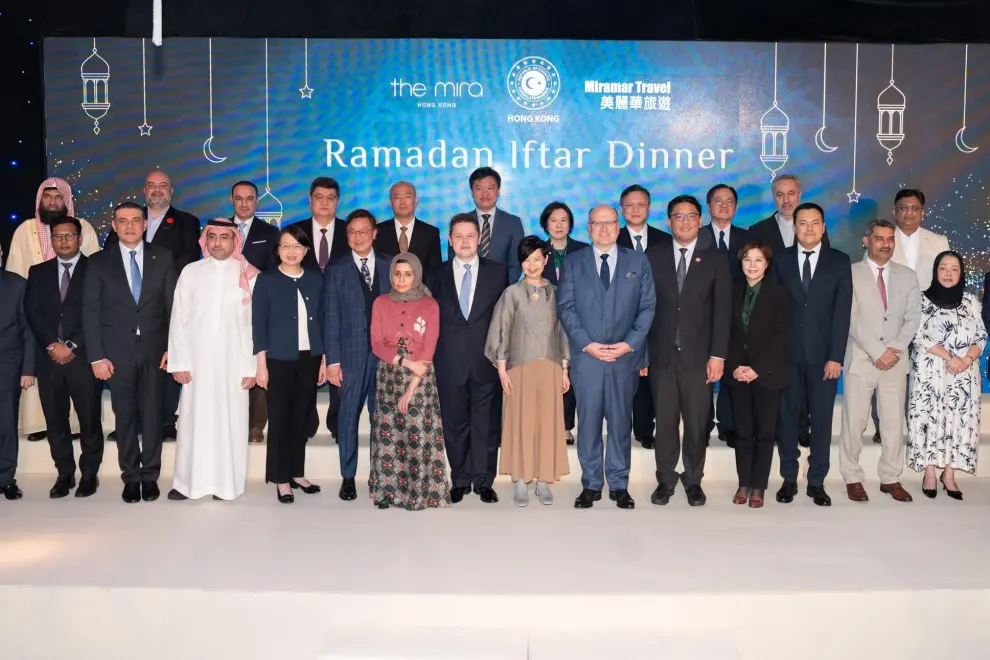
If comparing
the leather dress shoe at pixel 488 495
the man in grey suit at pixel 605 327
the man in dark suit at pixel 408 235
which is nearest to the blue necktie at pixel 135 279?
the man in dark suit at pixel 408 235

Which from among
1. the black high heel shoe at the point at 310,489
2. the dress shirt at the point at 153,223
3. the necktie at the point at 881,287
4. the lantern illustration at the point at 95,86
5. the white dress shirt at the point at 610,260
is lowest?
the black high heel shoe at the point at 310,489

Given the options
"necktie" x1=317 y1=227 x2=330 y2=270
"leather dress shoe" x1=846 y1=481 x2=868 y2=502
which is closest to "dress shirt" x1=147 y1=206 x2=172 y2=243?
"necktie" x1=317 y1=227 x2=330 y2=270

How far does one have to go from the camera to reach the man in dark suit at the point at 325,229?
504 cm

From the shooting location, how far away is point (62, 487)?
4.76 meters

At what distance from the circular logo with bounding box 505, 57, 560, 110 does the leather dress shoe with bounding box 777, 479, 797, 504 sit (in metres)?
3.33

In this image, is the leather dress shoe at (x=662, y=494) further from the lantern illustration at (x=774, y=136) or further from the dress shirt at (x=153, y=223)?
the dress shirt at (x=153, y=223)

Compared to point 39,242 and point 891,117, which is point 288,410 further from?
point 891,117

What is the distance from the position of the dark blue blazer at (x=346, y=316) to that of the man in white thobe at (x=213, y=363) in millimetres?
454

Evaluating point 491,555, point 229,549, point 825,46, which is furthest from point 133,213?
point 825,46

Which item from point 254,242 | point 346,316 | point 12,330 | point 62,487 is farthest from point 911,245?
point 12,330

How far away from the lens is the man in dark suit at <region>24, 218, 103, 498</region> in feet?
15.4

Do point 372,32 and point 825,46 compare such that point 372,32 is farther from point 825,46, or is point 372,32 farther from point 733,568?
point 733,568

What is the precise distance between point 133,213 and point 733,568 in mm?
3440

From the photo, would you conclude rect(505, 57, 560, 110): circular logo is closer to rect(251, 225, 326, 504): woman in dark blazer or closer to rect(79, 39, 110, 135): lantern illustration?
rect(251, 225, 326, 504): woman in dark blazer
